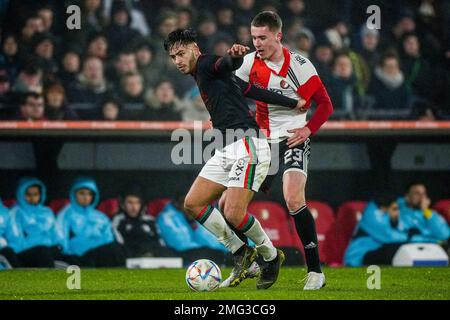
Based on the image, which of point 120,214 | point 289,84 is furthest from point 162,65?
point 289,84

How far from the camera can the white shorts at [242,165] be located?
267 inches

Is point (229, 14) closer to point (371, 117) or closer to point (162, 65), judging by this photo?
point (162, 65)

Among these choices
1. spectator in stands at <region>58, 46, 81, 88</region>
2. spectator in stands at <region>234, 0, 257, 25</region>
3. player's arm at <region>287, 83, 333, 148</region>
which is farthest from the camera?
spectator in stands at <region>234, 0, 257, 25</region>

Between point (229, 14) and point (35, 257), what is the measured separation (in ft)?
14.5

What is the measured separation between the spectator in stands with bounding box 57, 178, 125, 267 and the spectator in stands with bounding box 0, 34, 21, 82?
1.91 meters

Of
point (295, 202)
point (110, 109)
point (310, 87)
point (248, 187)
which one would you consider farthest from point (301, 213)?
point (110, 109)

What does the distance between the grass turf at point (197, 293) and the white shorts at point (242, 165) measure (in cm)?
79

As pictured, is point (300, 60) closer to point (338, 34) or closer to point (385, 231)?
point (385, 231)

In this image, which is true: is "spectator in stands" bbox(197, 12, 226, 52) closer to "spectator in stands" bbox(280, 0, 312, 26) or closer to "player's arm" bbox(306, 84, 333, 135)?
"spectator in stands" bbox(280, 0, 312, 26)

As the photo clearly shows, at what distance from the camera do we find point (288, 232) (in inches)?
424

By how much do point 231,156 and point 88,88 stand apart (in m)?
4.89

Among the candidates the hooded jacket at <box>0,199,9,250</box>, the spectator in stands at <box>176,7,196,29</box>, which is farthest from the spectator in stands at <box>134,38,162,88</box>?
the hooded jacket at <box>0,199,9,250</box>

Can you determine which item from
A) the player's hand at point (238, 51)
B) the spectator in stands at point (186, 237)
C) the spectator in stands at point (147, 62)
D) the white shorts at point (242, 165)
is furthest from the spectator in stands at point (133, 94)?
the player's hand at point (238, 51)

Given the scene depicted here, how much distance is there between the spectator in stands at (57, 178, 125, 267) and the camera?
404 inches
